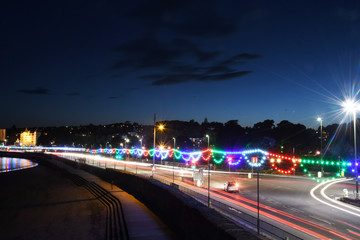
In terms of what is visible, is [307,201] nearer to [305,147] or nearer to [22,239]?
[22,239]

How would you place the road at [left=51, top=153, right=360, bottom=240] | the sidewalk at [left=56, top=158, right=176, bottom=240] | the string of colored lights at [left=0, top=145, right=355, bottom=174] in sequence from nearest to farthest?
the sidewalk at [left=56, top=158, right=176, bottom=240] < the road at [left=51, top=153, right=360, bottom=240] < the string of colored lights at [left=0, top=145, right=355, bottom=174]

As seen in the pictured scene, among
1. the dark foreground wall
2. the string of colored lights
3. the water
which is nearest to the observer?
the dark foreground wall

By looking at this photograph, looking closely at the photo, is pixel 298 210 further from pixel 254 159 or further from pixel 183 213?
pixel 183 213

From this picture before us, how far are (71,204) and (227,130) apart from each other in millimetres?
72230

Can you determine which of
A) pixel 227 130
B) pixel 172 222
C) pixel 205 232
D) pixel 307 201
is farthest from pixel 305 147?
pixel 205 232

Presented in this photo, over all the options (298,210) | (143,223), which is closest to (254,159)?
(143,223)

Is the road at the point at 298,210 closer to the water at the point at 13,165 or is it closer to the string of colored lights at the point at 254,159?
the string of colored lights at the point at 254,159

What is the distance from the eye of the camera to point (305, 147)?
79.2 meters

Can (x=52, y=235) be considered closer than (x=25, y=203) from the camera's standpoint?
Yes

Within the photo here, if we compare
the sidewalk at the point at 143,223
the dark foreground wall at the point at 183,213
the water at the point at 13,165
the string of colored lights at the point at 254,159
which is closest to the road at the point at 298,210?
the string of colored lights at the point at 254,159

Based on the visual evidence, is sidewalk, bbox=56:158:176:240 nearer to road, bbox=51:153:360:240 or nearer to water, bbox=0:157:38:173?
road, bbox=51:153:360:240

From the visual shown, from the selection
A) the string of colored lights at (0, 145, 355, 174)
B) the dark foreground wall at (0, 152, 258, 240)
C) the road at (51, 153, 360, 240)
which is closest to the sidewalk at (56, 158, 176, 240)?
the dark foreground wall at (0, 152, 258, 240)

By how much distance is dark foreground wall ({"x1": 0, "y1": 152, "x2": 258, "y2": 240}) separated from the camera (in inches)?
410

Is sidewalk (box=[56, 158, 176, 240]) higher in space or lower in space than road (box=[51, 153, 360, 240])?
higher
